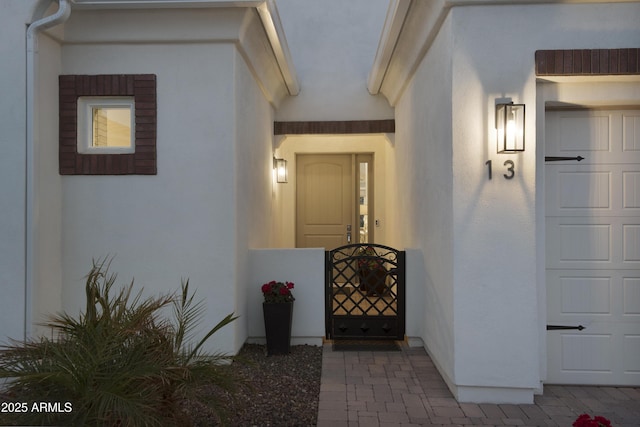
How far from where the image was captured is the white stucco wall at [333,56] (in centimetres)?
702

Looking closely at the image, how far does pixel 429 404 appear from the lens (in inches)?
139

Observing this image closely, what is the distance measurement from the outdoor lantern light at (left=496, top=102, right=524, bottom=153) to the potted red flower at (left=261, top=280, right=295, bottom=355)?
8.93 feet

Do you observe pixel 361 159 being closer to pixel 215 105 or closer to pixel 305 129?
pixel 305 129

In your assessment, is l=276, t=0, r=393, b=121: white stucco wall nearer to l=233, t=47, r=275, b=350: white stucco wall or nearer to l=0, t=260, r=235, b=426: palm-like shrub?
l=233, t=47, r=275, b=350: white stucco wall

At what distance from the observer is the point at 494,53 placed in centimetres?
351

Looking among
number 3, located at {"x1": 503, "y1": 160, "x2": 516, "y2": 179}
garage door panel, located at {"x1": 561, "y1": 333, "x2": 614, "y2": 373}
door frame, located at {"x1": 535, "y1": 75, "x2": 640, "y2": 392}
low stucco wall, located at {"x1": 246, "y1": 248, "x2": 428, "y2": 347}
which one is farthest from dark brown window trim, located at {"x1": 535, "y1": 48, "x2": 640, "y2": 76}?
low stucco wall, located at {"x1": 246, "y1": 248, "x2": 428, "y2": 347}

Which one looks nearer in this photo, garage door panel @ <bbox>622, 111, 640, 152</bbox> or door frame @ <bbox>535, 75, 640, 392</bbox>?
door frame @ <bbox>535, 75, 640, 392</bbox>

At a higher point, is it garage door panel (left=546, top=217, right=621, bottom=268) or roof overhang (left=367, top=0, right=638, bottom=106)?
roof overhang (left=367, top=0, right=638, bottom=106)

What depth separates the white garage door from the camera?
3.79 meters

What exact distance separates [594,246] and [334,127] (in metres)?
4.20

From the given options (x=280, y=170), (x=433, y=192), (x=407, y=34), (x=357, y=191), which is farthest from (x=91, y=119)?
(x=357, y=191)

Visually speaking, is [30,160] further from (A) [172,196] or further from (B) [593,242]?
(B) [593,242]

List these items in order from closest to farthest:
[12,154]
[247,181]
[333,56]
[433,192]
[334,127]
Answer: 1. [12,154]
2. [433,192]
3. [247,181]
4. [334,127]
5. [333,56]

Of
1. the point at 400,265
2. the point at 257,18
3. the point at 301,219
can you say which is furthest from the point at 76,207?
the point at 301,219
